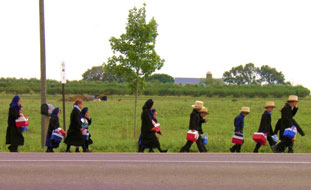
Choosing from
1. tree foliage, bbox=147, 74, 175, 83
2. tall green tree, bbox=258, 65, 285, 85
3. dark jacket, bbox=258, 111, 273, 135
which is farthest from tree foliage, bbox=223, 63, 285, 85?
dark jacket, bbox=258, 111, 273, 135

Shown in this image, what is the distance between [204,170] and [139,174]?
131cm

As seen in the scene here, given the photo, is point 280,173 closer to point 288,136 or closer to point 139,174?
point 139,174

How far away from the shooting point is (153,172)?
10328mm

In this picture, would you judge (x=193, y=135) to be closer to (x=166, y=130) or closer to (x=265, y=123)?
(x=265, y=123)

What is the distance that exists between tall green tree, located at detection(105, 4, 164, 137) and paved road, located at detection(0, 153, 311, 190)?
34.2ft

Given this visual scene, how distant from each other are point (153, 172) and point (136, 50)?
44.2 ft

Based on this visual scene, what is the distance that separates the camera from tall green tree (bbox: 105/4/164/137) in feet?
76.2

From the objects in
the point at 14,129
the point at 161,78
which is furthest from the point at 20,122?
the point at 161,78

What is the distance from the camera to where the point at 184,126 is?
30.2 metres

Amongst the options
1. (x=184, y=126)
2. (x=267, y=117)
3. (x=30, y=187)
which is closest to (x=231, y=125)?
(x=184, y=126)

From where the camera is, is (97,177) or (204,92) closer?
(97,177)

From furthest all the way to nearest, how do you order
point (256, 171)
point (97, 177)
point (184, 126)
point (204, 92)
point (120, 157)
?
1. point (204, 92)
2. point (184, 126)
3. point (120, 157)
4. point (256, 171)
5. point (97, 177)

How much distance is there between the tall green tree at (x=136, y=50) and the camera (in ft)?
76.2

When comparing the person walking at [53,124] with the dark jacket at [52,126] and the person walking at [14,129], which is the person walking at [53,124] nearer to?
the dark jacket at [52,126]
